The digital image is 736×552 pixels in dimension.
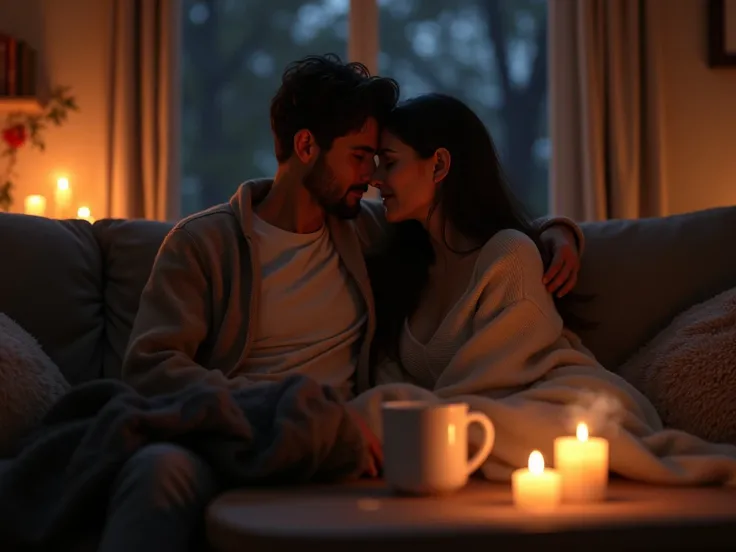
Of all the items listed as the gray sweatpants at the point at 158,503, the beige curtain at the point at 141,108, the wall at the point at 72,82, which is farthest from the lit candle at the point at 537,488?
the wall at the point at 72,82

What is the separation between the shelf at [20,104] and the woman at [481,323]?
8.11 ft

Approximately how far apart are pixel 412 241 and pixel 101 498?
3.25 feet

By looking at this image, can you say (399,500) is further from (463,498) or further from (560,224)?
(560,224)

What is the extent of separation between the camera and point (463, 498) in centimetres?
142

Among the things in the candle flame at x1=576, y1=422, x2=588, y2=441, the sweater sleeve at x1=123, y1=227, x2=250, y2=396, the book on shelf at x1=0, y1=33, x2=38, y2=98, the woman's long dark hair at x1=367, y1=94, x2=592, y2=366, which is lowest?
the candle flame at x1=576, y1=422, x2=588, y2=441

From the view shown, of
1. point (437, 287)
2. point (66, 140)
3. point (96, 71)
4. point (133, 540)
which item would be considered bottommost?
point (133, 540)

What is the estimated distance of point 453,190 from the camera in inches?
82.8

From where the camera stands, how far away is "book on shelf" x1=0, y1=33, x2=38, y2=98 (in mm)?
4121

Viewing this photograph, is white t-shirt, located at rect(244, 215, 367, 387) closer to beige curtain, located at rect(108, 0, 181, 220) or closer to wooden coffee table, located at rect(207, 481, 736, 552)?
wooden coffee table, located at rect(207, 481, 736, 552)

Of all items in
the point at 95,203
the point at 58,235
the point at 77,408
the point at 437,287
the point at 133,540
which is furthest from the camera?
the point at 95,203

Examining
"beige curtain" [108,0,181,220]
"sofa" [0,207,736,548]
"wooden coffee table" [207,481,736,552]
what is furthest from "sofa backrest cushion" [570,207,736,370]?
"beige curtain" [108,0,181,220]

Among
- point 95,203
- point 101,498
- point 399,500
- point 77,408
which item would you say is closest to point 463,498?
point 399,500

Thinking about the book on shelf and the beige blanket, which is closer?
the beige blanket

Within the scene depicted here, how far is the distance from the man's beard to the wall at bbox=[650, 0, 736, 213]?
99.5 inches
